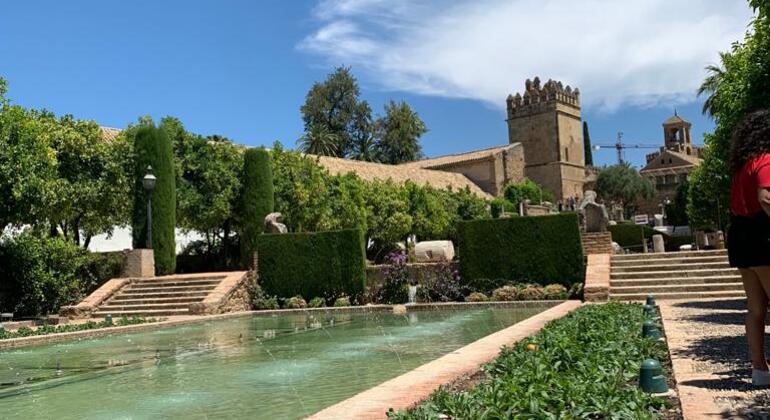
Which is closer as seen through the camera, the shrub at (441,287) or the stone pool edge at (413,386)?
the stone pool edge at (413,386)

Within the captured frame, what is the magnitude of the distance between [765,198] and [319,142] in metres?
52.3

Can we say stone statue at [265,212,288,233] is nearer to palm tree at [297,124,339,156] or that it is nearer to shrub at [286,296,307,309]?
shrub at [286,296,307,309]

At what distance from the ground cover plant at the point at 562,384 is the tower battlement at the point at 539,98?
58623 mm

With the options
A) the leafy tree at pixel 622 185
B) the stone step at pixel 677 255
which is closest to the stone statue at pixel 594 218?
the stone step at pixel 677 255

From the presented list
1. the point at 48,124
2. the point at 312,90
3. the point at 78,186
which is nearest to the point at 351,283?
the point at 78,186

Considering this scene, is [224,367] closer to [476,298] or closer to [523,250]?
[476,298]

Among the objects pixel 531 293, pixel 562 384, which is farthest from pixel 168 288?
pixel 562 384

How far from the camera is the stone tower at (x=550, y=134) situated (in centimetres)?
6147

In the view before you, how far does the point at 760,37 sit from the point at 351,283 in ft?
37.4

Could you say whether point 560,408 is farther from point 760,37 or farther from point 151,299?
point 151,299

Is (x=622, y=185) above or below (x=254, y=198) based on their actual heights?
above

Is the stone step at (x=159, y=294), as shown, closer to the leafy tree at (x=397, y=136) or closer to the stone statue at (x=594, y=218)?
the stone statue at (x=594, y=218)

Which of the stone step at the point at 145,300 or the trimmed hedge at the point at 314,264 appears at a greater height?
the trimmed hedge at the point at 314,264

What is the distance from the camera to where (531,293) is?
16.4 metres
